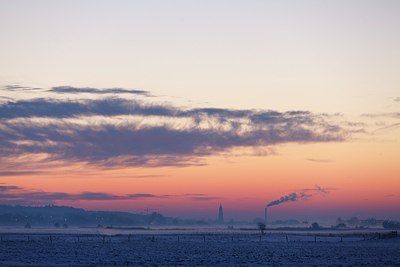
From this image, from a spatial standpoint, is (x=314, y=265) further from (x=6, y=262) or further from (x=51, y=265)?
(x=6, y=262)

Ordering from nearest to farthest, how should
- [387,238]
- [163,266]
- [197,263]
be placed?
[163,266] < [197,263] < [387,238]

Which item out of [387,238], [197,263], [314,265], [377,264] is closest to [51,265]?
[197,263]

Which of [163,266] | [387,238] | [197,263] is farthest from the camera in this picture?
[387,238]

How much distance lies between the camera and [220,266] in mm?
59906

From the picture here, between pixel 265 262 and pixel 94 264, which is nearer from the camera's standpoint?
pixel 94 264

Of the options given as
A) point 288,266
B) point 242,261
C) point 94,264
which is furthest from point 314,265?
point 94,264

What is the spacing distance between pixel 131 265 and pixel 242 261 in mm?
13273

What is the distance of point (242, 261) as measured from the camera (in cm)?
6681

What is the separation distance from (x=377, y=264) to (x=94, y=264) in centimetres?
2739

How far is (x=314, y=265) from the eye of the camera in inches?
2387

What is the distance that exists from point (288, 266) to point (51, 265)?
74.3ft

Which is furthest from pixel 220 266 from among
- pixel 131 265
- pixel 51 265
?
pixel 51 265

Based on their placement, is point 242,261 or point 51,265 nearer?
point 51,265

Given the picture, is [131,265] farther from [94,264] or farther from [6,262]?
[6,262]
